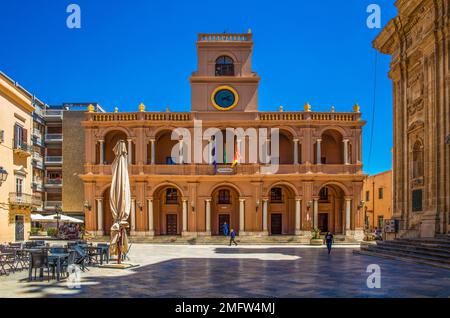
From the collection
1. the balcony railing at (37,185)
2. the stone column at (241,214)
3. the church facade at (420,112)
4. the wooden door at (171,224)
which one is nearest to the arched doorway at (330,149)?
the stone column at (241,214)

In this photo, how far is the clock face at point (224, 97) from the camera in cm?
3834

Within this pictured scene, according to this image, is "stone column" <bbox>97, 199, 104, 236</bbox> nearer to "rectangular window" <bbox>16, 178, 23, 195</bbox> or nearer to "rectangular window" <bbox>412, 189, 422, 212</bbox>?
"rectangular window" <bbox>16, 178, 23, 195</bbox>

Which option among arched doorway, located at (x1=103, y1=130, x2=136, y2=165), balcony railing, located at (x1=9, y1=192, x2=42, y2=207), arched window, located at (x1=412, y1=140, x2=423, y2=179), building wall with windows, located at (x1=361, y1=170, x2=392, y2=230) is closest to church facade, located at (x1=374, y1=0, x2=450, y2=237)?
arched window, located at (x1=412, y1=140, x2=423, y2=179)

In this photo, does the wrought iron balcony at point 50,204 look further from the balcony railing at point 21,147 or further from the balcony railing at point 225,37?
the balcony railing at point 225,37

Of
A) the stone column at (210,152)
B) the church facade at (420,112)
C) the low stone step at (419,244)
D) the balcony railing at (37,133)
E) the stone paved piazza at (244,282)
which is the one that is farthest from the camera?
the balcony railing at (37,133)

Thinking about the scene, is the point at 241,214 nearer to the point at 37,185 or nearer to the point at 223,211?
the point at 223,211

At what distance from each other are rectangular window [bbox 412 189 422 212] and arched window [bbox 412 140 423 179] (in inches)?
31.2

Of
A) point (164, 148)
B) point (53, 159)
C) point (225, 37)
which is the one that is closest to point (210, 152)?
point (164, 148)

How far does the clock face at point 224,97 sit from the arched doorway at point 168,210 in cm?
846

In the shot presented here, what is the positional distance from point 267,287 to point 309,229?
988 inches

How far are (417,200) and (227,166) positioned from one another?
18.2 meters

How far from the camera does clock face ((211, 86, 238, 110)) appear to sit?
38.3 meters
